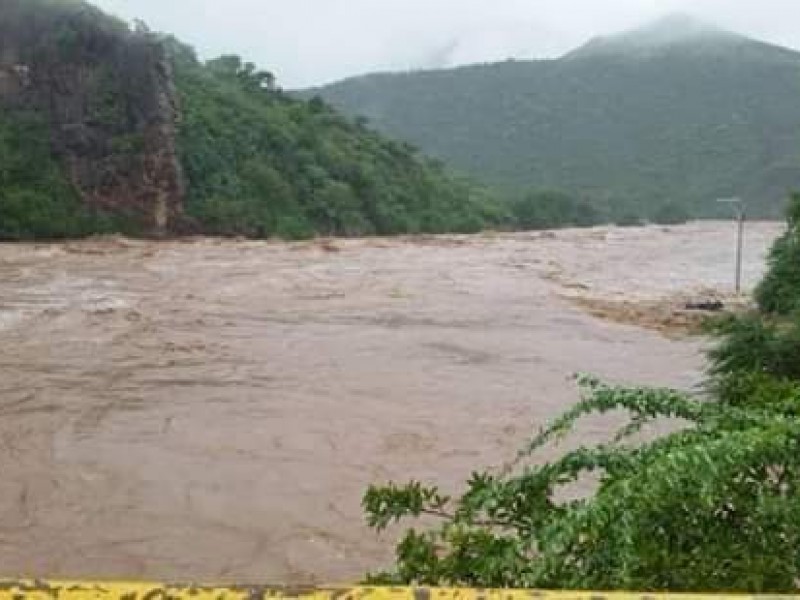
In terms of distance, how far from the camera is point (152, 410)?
38.8 feet

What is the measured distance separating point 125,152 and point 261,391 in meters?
26.1

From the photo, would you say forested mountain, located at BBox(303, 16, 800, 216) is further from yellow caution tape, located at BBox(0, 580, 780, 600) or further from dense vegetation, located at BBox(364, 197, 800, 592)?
yellow caution tape, located at BBox(0, 580, 780, 600)

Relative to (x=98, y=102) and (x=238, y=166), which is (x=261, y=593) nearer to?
(x=98, y=102)

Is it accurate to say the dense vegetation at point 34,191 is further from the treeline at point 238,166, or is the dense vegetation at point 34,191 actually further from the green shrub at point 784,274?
the green shrub at point 784,274

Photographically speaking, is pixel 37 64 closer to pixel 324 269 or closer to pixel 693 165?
pixel 324 269

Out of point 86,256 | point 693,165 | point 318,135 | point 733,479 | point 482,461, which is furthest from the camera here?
point 693,165

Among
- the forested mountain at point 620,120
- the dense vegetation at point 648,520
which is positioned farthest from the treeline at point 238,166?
the dense vegetation at point 648,520

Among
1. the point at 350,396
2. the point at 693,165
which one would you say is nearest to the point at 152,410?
the point at 350,396

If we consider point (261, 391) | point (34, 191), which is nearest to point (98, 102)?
point (34, 191)

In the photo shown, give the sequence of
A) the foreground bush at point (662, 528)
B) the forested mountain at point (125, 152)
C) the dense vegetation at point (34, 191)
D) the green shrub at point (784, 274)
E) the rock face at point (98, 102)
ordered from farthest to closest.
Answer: the rock face at point (98, 102) → the forested mountain at point (125, 152) → the dense vegetation at point (34, 191) → the green shrub at point (784, 274) → the foreground bush at point (662, 528)

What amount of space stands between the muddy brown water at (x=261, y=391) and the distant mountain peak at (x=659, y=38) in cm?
6557

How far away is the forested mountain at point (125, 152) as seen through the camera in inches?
1439

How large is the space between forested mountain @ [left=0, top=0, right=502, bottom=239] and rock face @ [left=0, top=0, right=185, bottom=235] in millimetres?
32

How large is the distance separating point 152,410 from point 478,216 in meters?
41.3
